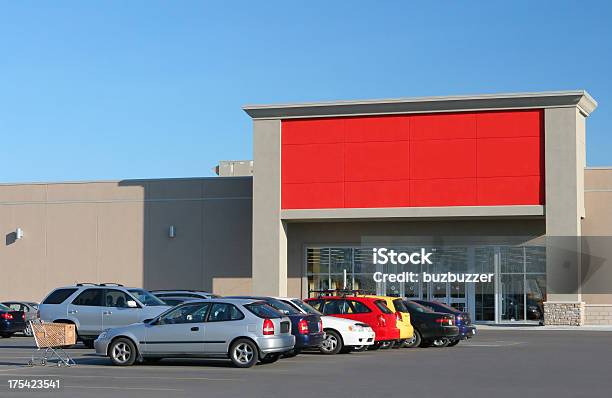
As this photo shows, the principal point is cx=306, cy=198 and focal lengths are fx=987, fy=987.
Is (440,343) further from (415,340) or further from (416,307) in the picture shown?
(416,307)

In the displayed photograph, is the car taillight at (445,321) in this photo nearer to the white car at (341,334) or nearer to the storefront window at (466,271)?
the white car at (341,334)

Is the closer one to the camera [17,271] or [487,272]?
[487,272]

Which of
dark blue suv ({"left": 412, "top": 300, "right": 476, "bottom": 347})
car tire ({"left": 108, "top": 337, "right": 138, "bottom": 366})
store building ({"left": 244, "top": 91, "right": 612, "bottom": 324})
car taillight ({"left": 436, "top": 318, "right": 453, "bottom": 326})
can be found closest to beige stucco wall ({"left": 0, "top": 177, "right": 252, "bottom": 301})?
store building ({"left": 244, "top": 91, "right": 612, "bottom": 324})

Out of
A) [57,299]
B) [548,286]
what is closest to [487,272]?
[548,286]

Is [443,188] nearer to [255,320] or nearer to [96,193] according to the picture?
[96,193]

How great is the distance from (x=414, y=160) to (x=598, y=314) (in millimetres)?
10332

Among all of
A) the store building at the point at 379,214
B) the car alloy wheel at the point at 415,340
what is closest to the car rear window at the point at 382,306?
the car alloy wheel at the point at 415,340

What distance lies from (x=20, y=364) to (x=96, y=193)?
90.5 feet

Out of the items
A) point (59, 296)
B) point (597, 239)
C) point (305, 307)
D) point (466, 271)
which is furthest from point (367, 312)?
point (597, 239)

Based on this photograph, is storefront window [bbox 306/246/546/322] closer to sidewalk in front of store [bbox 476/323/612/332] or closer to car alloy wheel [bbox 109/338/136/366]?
sidewalk in front of store [bbox 476/323/612/332]

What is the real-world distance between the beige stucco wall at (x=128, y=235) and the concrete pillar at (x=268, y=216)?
2301 millimetres

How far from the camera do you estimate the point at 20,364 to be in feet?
71.8

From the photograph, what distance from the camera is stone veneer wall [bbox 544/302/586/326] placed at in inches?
1624

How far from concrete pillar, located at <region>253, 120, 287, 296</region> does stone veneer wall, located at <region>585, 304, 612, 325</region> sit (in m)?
13.5
